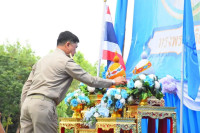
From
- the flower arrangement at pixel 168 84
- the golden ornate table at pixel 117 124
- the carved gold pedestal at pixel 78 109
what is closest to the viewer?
the golden ornate table at pixel 117 124

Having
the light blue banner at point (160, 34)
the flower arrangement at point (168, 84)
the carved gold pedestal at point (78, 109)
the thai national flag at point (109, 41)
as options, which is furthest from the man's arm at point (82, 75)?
the thai national flag at point (109, 41)

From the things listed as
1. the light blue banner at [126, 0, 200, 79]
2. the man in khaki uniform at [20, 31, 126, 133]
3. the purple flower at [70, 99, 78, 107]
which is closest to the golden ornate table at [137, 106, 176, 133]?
the man in khaki uniform at [20, 31, 126, 133]

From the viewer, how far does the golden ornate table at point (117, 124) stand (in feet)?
14.3

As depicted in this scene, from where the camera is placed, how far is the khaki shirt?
349 centimetres

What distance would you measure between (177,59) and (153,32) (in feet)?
3.12

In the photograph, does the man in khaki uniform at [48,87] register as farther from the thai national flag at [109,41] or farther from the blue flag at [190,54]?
the thai national flag at [109,41]

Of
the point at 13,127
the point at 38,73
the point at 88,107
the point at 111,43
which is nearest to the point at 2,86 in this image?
the point at 13,127

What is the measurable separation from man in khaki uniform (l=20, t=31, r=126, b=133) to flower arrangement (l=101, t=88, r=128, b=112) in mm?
792

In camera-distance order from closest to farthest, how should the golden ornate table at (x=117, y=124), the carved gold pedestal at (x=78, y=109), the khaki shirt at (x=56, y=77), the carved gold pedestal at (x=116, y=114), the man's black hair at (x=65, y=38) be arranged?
the khaki shirt at (x=56, y=77)
the man's black hair at (x=65, y=38)
the golden ornate table at (x=117, y=124)
the carved gold pedestal at (x=116, y=114)
the carved gold pedestal at (x=78, y=109)

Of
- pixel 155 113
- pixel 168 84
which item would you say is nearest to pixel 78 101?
pixel 155 113

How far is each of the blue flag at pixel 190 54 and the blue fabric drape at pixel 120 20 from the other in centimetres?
270

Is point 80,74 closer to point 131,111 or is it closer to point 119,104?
point 119,104

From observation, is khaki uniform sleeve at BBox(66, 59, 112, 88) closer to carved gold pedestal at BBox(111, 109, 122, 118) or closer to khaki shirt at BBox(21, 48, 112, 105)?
khaki shirt at BBox(21, 48, 112, 105)

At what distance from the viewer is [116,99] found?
14.9 ft
